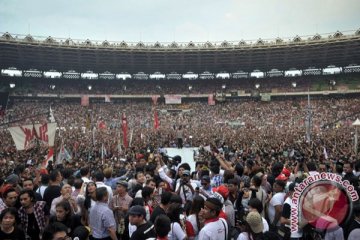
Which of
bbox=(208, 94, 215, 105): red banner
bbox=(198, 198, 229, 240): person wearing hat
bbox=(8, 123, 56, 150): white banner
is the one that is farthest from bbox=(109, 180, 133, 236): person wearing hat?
bbox=(208, 94, 215, 105): red banner

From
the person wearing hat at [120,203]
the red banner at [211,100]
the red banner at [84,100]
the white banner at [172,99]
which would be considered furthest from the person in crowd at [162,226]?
the red banner at [84,100]

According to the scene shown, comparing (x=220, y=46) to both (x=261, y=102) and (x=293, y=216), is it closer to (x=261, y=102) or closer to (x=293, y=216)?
(x=261, y=102)

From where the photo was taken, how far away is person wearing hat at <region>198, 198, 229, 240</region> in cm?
367

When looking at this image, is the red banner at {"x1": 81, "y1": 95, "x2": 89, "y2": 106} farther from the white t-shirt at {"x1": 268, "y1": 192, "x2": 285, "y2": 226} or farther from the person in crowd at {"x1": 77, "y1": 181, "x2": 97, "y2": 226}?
the white t-shirt at {"x1": 268, "y1": 192, "x2": 285, "y2": 226}

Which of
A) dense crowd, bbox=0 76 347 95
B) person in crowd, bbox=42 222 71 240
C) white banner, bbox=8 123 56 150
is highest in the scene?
dense crowd, bbox=0 76 347 95

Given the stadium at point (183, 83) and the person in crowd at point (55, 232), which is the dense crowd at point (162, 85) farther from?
the person in crowd at point (55, 232)

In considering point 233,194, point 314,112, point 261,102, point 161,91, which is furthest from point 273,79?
point 233,194

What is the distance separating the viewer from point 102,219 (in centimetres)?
466

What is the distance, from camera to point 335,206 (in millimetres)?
3625

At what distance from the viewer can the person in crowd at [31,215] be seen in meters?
4.69

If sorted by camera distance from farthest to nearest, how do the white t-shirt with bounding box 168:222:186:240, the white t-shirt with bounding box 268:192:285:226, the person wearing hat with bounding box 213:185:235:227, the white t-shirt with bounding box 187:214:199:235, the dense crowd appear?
the dense crowd < the white t-shirt with bounding box 268:192:285:226 < the person wearing hat with bounding box 213:185:235:227 < the white t-shirt with bounding box 187:214:199:235 < the white t-shirt with bounding box 168:222:186:240

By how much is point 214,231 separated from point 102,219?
1847 millimetres

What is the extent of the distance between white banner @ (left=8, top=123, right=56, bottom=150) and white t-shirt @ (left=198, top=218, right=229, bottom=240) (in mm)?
9410

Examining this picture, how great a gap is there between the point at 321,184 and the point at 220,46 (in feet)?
137
